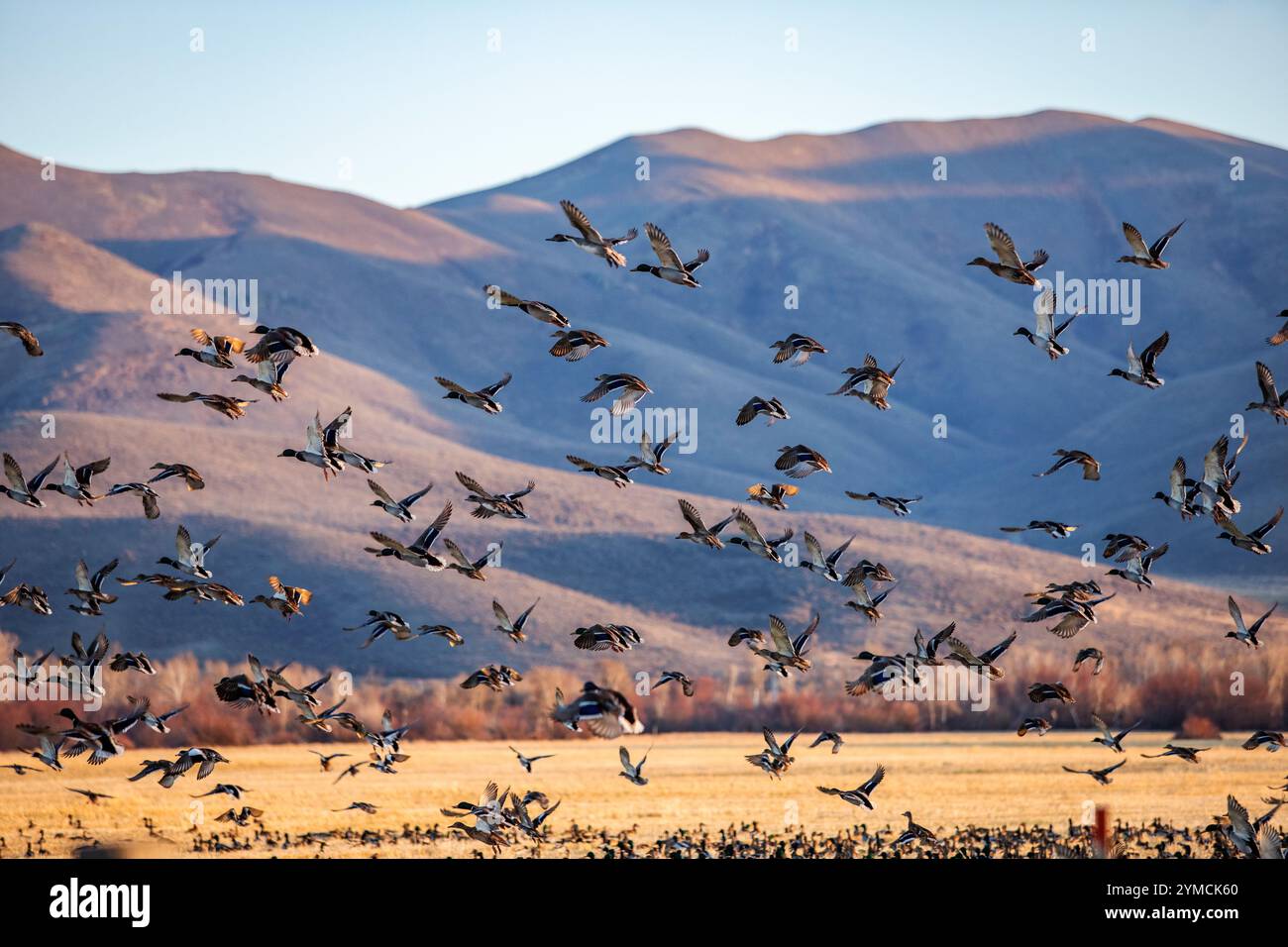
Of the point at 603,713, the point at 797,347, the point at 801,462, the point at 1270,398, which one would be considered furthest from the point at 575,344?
the point at 1270,398

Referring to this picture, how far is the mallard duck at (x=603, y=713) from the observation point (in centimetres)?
1539

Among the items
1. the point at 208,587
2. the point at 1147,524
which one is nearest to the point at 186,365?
the point at 1147,524

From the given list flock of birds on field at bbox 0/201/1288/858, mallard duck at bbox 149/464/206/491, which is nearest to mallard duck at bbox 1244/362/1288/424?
flock of birds on field at bbox 0/201/1288/858

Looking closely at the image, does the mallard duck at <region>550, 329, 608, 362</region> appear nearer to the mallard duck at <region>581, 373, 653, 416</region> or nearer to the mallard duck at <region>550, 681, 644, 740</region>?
the mallard duck at <region>581, 373, 653, 416</region>

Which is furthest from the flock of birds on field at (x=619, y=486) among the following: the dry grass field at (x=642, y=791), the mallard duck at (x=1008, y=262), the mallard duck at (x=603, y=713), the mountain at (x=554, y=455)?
the mountain at (x=554, y=455)

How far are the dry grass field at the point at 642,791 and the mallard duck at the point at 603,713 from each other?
44.5ft

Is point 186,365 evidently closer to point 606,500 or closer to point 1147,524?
point 606,500

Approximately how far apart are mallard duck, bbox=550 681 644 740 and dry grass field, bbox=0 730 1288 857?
13578 mm

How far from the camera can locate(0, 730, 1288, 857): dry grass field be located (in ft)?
110

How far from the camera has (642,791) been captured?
43.5 m

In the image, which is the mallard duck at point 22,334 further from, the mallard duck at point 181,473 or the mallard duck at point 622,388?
the mallard duck at point 622,388

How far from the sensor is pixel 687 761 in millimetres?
53562

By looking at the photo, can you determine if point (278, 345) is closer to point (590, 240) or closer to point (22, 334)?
point (590, 240)

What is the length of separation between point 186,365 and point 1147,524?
76722mm
